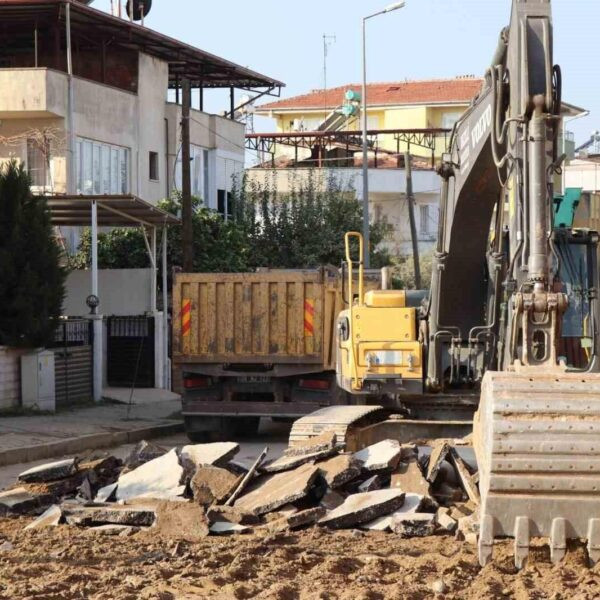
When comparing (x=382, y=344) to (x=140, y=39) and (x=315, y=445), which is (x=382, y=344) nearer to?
(x=315, y=445)

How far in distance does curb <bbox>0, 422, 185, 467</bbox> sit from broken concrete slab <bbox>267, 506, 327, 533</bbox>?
24.5 feet

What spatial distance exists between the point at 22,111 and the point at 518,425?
26.7 meters

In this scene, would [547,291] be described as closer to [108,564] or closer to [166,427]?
[108,564]

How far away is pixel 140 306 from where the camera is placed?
30484 mm

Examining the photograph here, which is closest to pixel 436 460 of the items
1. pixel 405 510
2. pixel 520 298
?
pixel 405 510

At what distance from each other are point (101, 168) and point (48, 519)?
25280 mm

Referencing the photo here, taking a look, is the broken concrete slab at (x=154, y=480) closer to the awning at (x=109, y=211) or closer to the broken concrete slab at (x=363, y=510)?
the broken concrete slab at (x=363, y=510)

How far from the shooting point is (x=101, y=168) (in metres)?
36.0

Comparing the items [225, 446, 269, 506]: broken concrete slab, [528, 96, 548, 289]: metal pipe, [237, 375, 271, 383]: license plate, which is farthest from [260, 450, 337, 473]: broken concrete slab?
[237, 375, 271, 383]: license plate

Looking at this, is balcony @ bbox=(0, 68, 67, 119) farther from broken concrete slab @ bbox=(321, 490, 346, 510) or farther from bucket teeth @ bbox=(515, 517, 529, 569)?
bucket teeth @ bbox=(515, 517, 529, 569)

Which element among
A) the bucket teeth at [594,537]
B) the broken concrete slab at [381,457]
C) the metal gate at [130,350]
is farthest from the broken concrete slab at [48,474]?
the metal gate at [130,350]

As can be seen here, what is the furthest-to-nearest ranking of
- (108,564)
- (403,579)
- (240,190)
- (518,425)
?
(240,190) < (108,564) < (403,579) < (518,425)

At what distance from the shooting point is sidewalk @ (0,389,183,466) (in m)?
18.5

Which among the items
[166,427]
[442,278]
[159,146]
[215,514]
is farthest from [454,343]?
[159,146]
